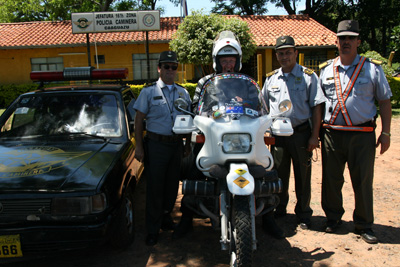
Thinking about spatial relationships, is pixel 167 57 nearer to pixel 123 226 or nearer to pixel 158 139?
pixel 158 139

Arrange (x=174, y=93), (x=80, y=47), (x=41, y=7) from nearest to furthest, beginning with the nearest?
1. (x=174, y=93)
2. (x=80, y=47)
3. (x=41, y=7)

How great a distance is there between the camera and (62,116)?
4219 mm

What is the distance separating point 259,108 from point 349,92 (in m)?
1.27

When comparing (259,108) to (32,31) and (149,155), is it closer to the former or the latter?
(149,155)

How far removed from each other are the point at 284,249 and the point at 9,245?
8.49ft

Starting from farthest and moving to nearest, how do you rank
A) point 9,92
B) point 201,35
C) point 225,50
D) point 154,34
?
point 154,34 < point 9,92 < point 201,35 < point 225,50

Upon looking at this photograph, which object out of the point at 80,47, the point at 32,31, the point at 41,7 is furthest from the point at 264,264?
the point at 41,7

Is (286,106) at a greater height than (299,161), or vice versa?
(286,106)

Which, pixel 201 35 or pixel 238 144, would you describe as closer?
pixel 238 144

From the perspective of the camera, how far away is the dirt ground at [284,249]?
134 inches

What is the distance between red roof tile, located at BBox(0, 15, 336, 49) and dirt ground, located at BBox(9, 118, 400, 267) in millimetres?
16248

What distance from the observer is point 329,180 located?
4.04 metres

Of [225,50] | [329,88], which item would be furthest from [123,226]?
[329,88]

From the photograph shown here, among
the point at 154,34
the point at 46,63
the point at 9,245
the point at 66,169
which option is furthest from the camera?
the point at 46,63
